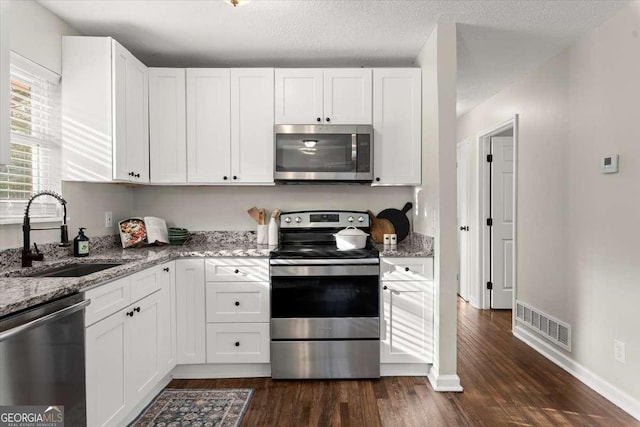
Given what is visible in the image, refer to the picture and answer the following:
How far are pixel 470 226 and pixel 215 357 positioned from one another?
133 inches

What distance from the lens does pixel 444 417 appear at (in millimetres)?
2221

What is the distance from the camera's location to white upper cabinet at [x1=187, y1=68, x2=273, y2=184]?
9.91 ft

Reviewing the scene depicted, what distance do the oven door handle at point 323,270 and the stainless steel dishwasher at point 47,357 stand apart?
1259 millimetres

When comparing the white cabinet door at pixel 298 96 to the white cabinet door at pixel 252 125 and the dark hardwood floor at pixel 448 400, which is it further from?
the dark hardwood floor at pixel 448 400

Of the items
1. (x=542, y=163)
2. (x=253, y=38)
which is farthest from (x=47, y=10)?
(x=542, y=163)

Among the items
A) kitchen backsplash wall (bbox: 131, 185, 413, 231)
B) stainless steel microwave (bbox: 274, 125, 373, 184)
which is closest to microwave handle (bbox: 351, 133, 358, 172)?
stainless steel microwave (bbox: 274, 125, 373, 184)

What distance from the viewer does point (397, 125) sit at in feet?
9.91

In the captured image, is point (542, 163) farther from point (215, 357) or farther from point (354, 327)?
point (215, 357)

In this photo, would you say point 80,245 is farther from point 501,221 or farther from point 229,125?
point 501,221

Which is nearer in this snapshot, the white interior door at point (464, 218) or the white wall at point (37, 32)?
the white wall at point (37, 32)

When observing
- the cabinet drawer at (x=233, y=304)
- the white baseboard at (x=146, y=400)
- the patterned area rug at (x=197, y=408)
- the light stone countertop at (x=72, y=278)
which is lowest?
the patterned area rug at (x=197, y=408)

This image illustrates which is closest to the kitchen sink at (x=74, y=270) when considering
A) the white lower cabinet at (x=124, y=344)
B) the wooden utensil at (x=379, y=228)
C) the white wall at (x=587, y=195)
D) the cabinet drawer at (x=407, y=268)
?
the white lower cabinet at (x=124, y=344)

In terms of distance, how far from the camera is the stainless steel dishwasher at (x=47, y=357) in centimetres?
130

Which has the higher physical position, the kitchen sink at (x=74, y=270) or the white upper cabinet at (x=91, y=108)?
the white upper cabinet at (x=91, y=108)
